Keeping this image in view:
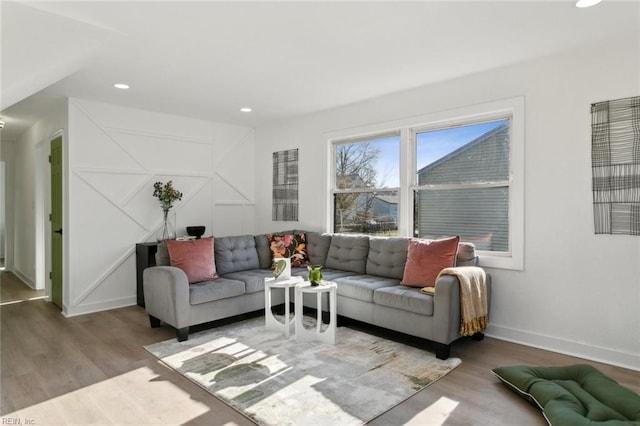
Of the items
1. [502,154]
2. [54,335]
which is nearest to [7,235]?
[54,335]

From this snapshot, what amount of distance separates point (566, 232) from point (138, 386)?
3.55 metres

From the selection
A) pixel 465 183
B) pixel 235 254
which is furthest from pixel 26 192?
pixel 465 183

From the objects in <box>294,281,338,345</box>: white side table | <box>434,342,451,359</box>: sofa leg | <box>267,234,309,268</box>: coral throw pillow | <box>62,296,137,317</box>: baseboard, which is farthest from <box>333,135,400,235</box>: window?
<box>62,296,137,317</box>: baseboard

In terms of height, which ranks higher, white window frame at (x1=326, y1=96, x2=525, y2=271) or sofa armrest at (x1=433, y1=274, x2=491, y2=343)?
white window frame at (x1=326, y1=96, x2=525, y2=271)

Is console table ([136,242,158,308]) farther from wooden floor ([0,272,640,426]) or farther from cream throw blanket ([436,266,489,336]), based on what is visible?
cream throw blanket ([436,266,489,336])

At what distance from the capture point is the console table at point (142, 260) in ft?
15.0

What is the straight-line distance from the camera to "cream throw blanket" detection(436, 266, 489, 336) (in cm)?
306

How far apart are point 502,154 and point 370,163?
5.25 ft

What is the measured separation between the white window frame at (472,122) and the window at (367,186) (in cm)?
14

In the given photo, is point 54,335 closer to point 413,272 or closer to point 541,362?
point 413,272

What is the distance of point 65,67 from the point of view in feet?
9.99

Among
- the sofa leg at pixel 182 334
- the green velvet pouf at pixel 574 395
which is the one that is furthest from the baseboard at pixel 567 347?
the sofa leg at pixel 182 334

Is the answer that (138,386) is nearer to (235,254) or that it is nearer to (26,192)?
(235,254)

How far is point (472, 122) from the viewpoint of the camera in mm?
3838
